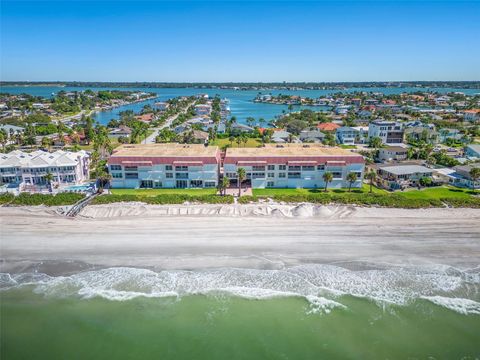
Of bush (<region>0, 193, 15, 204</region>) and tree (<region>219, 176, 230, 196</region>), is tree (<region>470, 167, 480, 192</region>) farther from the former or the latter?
bush (<region>0, 193, 15, 204</region>)

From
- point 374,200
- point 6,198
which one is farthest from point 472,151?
point 6,198

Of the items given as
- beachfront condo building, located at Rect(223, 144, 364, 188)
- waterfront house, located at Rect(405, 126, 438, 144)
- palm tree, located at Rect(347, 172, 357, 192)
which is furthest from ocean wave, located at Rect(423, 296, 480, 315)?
waterfront house, located at Rect(405, 126, 438, 144)

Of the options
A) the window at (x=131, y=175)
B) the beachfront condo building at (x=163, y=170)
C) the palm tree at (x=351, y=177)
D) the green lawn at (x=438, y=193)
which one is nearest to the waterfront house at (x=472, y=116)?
the green lawn at (x=438, y=193)

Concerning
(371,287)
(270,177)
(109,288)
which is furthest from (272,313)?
(270,177)

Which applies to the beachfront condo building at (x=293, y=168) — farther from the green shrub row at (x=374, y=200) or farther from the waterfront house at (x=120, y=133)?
the waterfront house at (x=120, y=133)

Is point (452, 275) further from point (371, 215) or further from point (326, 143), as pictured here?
point (326, 143)

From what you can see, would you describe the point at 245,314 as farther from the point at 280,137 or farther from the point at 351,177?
the point at 280,137
